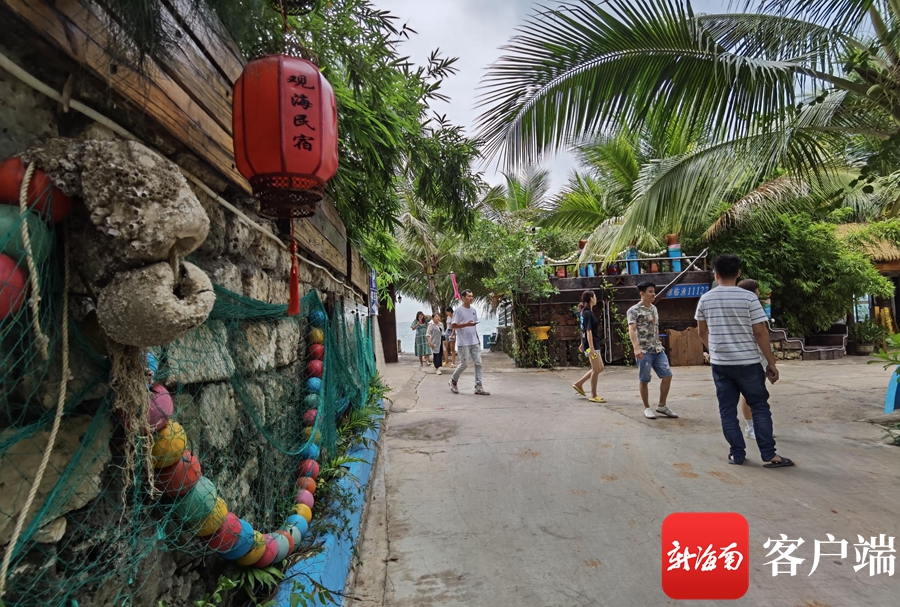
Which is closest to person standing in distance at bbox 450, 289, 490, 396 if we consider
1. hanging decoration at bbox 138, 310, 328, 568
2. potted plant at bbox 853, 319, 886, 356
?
hanging decoration at bbox 138, 310, 328, 568

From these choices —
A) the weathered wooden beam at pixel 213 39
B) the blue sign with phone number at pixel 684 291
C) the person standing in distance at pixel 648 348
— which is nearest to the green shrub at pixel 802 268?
the blue sign with phone number at pixel 684 291

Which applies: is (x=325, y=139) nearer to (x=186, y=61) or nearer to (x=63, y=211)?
(x=186, y=61)

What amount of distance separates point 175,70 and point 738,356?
4210 millimetres

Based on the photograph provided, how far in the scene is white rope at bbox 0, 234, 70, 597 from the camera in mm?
1013

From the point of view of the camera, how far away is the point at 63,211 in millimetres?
1214

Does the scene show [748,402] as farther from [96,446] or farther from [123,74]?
[123,74]

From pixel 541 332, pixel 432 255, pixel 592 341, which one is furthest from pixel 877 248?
pixel 432 255

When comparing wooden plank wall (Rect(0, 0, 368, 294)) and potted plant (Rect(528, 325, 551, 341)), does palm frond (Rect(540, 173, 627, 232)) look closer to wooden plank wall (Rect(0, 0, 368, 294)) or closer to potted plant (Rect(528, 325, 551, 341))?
potted plant (Rect(528, 325, 551, 341))

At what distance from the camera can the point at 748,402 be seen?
4094 mm

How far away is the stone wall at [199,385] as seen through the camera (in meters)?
1.19

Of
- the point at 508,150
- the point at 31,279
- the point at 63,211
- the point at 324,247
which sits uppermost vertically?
the point at 508,150

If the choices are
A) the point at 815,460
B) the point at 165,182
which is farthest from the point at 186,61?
the point at 815,460

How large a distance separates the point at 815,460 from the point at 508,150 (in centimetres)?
389

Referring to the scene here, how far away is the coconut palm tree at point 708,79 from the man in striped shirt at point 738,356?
157 cm
